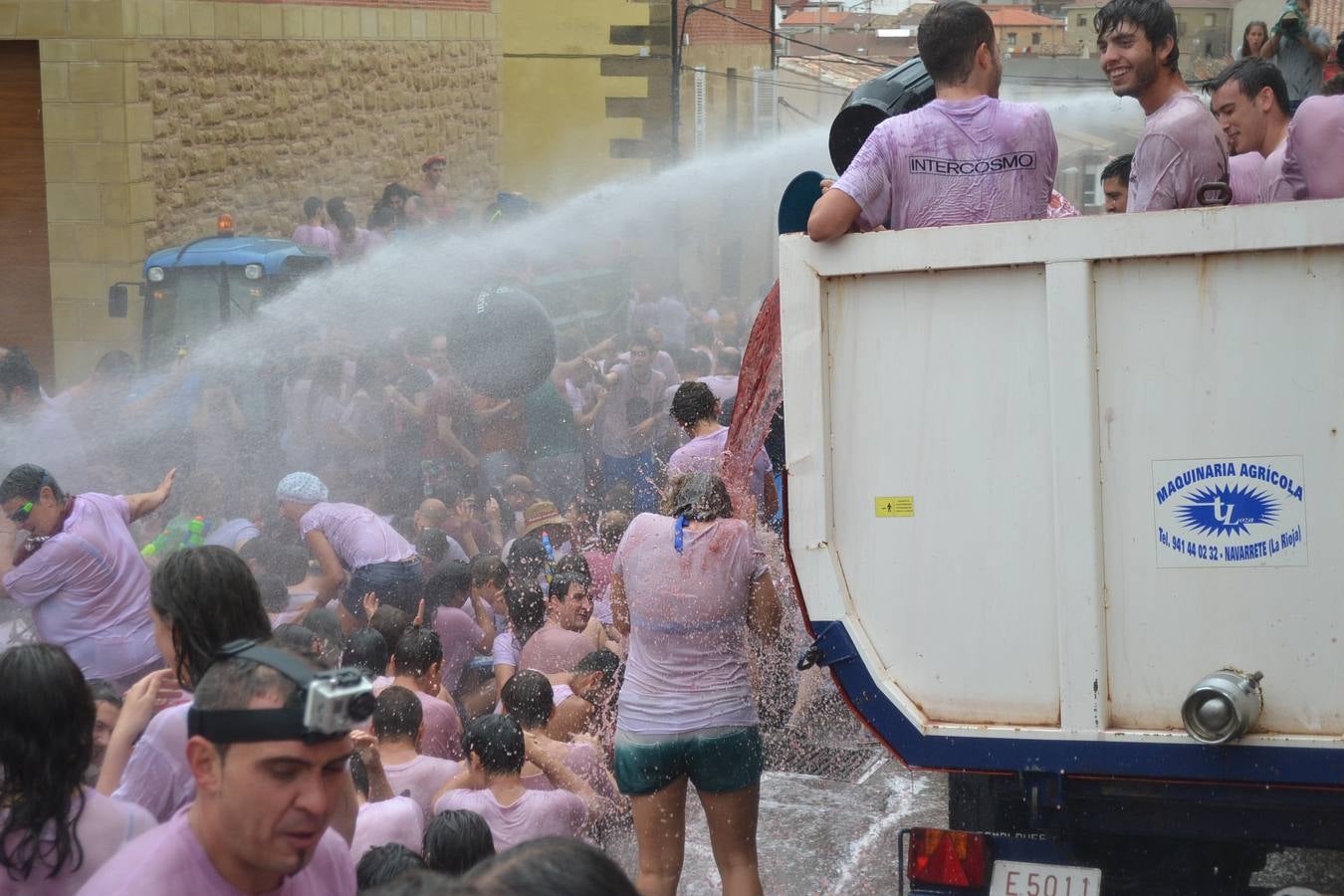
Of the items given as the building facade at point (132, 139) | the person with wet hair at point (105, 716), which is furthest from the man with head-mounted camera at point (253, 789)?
the building facade at point (132, 139)

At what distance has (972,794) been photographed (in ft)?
13.6

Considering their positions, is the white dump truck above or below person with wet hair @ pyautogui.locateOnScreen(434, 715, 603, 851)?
→ above

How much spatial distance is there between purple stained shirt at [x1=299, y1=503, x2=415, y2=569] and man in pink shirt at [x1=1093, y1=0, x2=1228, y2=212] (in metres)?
4.57

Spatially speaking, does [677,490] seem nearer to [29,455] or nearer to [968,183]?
[968,183]

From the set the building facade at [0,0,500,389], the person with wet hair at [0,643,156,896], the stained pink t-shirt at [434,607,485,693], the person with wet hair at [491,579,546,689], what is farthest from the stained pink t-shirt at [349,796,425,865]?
the building facade at [0,0,500,389]

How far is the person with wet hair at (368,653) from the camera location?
6109 mm

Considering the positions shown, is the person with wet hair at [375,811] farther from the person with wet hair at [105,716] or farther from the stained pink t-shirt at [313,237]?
the stained pink t-shirt at [313,237]

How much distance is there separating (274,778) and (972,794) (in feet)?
7.32

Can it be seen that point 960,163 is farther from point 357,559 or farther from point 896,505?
point 357,559

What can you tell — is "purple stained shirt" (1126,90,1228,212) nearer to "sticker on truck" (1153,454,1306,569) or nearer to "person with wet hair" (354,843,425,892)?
"sticker on truck" (1153,454,1306,569)

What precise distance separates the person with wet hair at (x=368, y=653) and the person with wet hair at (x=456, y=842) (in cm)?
205

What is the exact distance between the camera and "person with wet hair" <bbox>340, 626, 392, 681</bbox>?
20.0 feet

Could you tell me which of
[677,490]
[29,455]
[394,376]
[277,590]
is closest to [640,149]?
[394,376]

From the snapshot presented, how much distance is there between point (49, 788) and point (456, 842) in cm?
131
